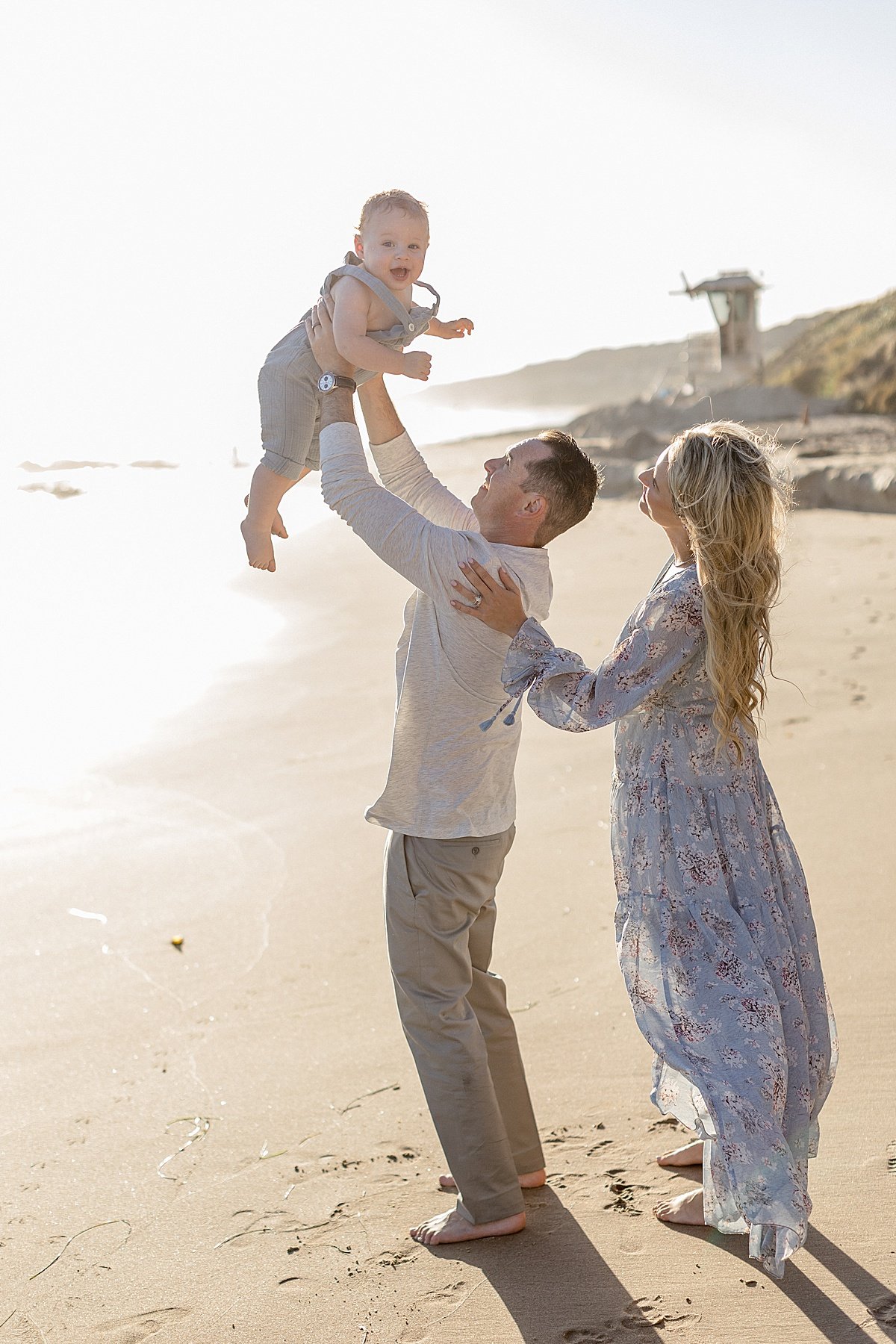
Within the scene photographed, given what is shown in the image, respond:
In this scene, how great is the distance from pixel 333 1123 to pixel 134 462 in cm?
3802

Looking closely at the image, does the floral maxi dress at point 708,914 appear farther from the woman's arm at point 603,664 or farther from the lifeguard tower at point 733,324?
the lifeguard tower at point 733,324

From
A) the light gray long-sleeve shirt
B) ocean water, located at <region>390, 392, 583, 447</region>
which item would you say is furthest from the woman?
ocean water, located at <region>390, 392, 583, 447</region>

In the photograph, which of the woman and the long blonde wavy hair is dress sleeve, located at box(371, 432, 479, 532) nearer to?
Result: the woman

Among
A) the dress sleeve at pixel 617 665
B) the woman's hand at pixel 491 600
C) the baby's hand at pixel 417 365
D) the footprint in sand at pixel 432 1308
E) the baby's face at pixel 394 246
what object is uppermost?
the baby's face at pixel 394 246

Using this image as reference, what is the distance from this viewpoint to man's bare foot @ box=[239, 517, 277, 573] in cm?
314

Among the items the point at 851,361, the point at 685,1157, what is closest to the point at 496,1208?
the point at 685,1157

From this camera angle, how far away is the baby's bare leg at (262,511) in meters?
3.15

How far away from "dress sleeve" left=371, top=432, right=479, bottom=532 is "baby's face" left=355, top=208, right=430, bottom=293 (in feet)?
1.36

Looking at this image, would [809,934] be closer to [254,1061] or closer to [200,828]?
[254,1061]

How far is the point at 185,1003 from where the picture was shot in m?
4.93

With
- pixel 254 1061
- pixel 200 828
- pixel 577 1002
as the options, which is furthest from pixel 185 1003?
pixel 200 828

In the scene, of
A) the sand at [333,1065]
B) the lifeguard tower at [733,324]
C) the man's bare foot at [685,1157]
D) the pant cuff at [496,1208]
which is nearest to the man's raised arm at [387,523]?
the sand at [333,1065]

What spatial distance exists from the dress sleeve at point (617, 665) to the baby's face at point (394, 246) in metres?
0.92

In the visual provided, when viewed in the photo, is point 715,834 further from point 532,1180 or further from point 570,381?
point 570,381
